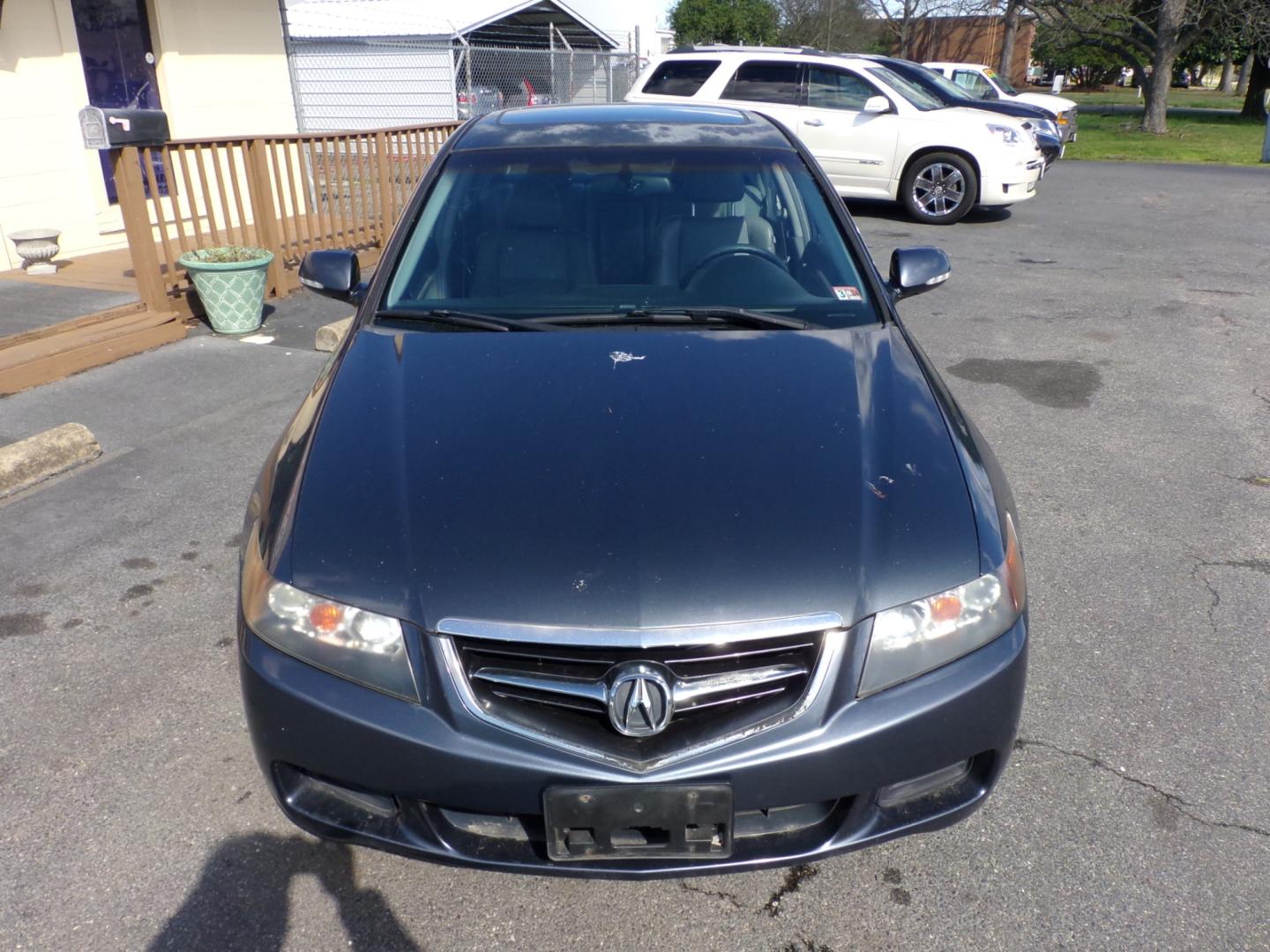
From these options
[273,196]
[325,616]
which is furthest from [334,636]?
[273,196]

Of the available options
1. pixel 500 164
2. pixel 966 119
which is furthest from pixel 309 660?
pixel 966 119

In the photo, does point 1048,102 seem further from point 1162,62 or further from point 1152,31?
point 1152,31

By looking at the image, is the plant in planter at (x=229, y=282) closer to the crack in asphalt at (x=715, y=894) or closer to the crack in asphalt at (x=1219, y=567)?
the crack in asphalt at (x=715, y=894)

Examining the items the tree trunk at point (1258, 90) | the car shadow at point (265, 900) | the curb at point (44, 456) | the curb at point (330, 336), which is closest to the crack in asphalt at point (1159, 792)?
the car shadow at point (265, 900)

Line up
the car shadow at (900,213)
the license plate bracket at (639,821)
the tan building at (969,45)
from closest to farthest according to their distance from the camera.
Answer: the license plate bracket at (639,821) → the car shadow at (900,213) → the tan building at (969,45)

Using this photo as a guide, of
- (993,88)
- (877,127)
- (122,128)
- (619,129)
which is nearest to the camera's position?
(619,129)

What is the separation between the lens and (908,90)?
1227 cm

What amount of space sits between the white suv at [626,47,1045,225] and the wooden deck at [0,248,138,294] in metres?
6.84

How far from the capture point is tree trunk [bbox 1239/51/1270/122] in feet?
103

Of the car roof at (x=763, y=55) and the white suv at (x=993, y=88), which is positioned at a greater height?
the car roof at (x=763, y=55)

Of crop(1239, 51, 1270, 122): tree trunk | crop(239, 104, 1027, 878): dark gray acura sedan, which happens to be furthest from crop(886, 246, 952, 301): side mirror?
crop(1239, 51, 1270, 122): tree trunk

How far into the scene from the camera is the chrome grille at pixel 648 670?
6.49 ft

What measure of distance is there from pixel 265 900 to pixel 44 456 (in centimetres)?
320

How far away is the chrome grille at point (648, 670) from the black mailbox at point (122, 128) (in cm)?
552
